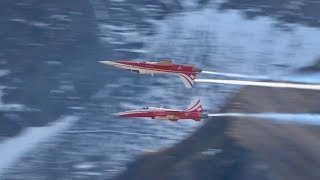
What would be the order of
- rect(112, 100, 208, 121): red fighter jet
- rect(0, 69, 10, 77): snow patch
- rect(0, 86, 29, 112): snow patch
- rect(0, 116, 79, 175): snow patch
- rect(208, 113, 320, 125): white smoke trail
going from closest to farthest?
1. rect(112, 100, 208, 121): red fighter jet
2. rect(208, 113, 320, 125): white smoke trail
3. rect(0, 116, 79, 175): snow patch
4. rect(0, 86, 29, 112): snow patch
5. rect(0, 69, 10, 77): snow patch

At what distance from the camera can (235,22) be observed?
66438mm

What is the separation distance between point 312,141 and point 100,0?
18.5 meters

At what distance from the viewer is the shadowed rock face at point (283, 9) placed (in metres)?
67.0

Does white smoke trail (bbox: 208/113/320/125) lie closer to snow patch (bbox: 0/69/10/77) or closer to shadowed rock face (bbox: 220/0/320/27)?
shadowed rock face (bbox: 220/0/320/27)

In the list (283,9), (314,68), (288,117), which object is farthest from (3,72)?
(314,68)

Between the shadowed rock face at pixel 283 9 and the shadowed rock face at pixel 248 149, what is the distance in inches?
264

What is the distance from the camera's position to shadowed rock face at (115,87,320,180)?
59562 millimetres

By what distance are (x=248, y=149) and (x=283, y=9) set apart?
1196 cm

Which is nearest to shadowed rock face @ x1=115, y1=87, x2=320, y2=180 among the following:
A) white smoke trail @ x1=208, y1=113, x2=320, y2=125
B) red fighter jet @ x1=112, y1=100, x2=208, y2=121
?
white smoke trail @ x1=208, y1=113, x2=320, y2=125

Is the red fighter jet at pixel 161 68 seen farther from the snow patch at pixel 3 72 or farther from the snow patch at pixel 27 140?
the snow patch at pixel 3 72

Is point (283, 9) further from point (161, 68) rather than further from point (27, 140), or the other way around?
point (27, 140)

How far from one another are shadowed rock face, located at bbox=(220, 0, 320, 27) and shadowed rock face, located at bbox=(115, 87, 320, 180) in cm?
671

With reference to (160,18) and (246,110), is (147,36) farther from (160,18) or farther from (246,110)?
(246,110)

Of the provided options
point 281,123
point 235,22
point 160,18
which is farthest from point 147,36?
point 281,123
